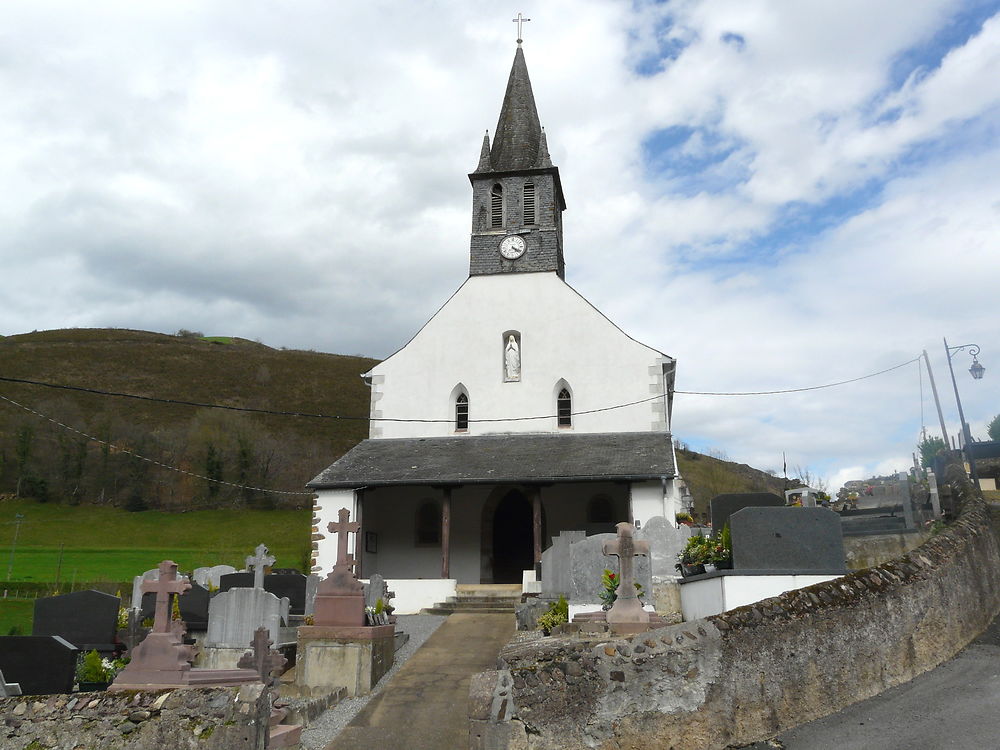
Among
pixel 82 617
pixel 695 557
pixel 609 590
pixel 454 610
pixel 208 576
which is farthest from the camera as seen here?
pixel 208 576

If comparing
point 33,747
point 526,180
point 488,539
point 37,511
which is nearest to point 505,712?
point 33,747

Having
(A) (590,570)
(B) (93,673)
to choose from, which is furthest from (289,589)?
(A) (590,570)

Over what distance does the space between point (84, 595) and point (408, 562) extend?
10.4 meters

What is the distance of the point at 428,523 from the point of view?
2319 cm

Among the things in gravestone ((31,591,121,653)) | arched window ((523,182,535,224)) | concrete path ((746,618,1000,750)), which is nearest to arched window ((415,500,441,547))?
arched window ((523,182,535,224))

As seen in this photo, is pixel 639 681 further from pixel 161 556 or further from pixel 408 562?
pixel 161 556

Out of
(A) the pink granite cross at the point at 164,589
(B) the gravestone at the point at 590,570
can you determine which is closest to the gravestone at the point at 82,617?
(A) the pink granite cross at the point at 164,589

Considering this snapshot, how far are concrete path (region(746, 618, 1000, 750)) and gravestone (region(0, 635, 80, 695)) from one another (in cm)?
886

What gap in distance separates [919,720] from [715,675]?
182cm

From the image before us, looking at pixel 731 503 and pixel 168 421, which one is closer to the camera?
pixel 731 503

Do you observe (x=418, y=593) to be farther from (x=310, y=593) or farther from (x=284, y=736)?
(x=284, y=736)

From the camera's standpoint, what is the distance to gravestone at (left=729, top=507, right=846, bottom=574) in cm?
980

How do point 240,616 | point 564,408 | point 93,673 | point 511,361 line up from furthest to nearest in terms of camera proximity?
1. point 511,361
2. point 564,408
3. point 240,616
4. point 93,673

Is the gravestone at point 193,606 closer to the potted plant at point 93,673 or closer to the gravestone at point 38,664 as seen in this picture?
the potted plant at point 93,673
